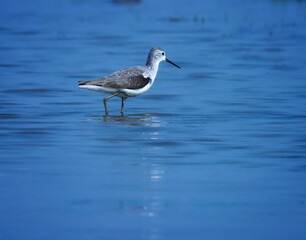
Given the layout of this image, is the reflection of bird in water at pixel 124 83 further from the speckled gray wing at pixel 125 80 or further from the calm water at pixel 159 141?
the calm water at pixel 159 141

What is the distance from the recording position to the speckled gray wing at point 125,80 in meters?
14.8

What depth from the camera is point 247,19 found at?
1241 inches

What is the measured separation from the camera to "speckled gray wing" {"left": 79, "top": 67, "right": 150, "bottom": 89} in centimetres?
1475

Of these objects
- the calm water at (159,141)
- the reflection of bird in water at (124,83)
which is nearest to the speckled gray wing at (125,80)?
the reflection of bird in water at (124,83)

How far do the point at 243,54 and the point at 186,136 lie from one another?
11.1 meters

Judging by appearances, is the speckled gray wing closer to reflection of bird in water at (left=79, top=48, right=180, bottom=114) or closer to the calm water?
reflection of bird in water at (left=79, top=48, right=180, bottom=114)

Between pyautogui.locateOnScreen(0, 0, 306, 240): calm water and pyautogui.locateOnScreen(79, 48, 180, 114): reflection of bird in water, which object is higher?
pyautogui.locateOnScreen(79, 48, 180, 114): reflection of bird in water

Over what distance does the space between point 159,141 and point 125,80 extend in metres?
3.04

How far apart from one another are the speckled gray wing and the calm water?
505mm

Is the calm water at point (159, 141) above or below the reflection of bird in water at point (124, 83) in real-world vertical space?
below

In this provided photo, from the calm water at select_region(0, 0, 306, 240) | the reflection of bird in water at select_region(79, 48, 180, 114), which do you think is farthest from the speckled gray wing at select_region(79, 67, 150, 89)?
the calm water at select_region(0, 0, 306, 240)

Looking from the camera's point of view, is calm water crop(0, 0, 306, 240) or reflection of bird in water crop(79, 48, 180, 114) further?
reflection of bird in water crop(79, 48, 180, 114)

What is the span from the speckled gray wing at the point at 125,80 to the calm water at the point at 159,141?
50 centimetres

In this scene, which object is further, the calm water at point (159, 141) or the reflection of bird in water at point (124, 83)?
the reflection of bird in water at point (124, 83)
